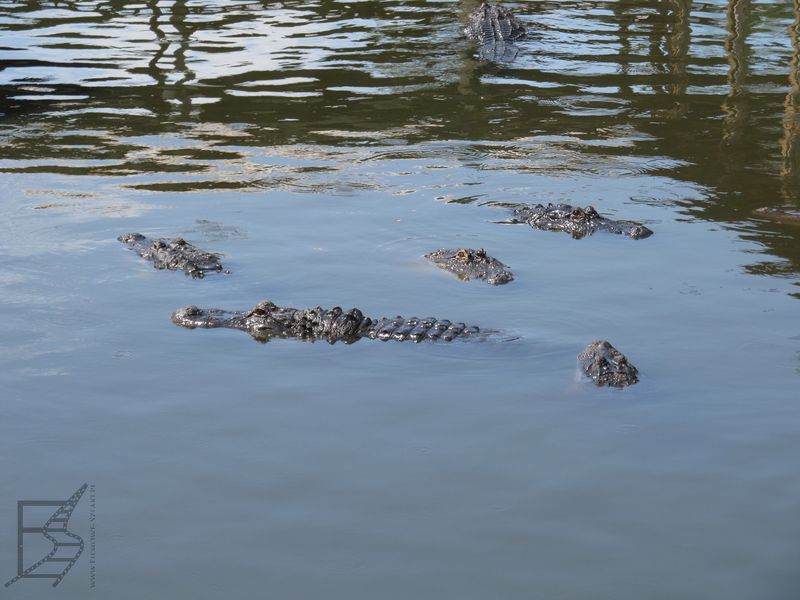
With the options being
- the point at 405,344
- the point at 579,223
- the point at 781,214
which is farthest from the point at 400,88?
the point at 405,344

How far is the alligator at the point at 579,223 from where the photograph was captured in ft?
34.8

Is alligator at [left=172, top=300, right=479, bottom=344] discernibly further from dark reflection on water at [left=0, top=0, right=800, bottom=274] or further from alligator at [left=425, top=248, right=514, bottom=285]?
dark reflection on water at [left=0, top=0, right=800, bottom=274]

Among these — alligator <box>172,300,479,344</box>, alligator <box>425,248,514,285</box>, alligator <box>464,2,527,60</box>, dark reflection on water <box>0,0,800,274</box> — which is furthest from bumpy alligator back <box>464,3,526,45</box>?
alligator <box>172,300,479,344</box>

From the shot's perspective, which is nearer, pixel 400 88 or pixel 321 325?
pixel 321 325

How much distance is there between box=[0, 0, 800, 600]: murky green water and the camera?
5.80 meters

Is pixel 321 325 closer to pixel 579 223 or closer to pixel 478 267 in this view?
pixel 478 267

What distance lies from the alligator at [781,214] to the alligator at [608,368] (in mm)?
4018

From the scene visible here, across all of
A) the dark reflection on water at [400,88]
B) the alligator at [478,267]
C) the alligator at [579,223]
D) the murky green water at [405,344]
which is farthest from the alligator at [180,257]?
the alligator at [579,223]

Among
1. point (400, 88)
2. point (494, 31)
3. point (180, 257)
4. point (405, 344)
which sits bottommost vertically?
point (405, 344)

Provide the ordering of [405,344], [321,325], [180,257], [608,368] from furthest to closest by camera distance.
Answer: [180,257] → [321,325] → [405,344] → [608,368]

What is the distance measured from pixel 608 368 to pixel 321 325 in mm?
2064

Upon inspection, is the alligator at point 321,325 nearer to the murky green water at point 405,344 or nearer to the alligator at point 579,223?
the murky green water at point 405,344

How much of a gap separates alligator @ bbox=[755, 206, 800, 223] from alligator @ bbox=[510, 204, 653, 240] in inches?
45.7

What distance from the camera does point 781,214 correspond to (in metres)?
10.9
